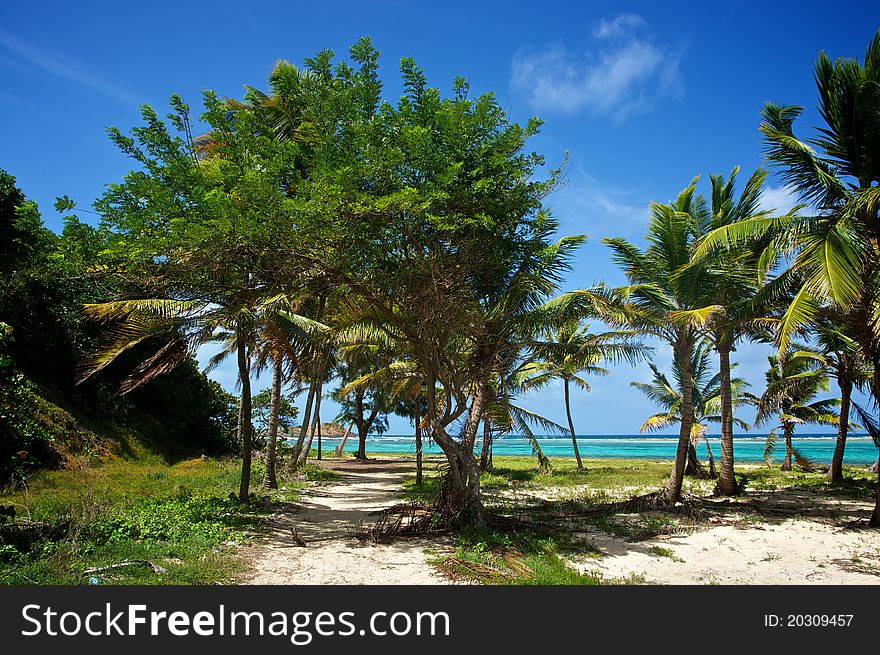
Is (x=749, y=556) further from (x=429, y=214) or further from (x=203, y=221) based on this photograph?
(x=203, y=221)

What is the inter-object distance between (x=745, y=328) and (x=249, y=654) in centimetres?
1442

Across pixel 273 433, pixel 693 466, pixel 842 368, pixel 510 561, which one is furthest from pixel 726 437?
pixel 273 433

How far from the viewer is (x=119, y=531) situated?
7.26 meters

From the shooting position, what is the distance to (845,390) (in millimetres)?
16781

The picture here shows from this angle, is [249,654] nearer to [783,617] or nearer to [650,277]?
[783,617]

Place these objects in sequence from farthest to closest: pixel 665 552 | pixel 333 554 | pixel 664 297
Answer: pixel 664 297
pixel 665 552
pixel 333 554

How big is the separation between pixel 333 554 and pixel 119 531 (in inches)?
120

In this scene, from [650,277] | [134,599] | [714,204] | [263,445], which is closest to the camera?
[134,599]

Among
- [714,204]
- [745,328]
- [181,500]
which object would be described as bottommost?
[181,500]

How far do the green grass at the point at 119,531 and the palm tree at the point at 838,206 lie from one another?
920 centimetres

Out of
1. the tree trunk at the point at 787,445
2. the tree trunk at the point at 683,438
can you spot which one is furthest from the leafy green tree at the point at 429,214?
the tree trunk at the point at 787,445

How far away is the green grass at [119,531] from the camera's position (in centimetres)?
564

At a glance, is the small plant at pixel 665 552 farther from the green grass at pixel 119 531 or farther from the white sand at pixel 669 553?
the green grass at pixel 119 531

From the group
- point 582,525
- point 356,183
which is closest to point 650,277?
point 582,525
